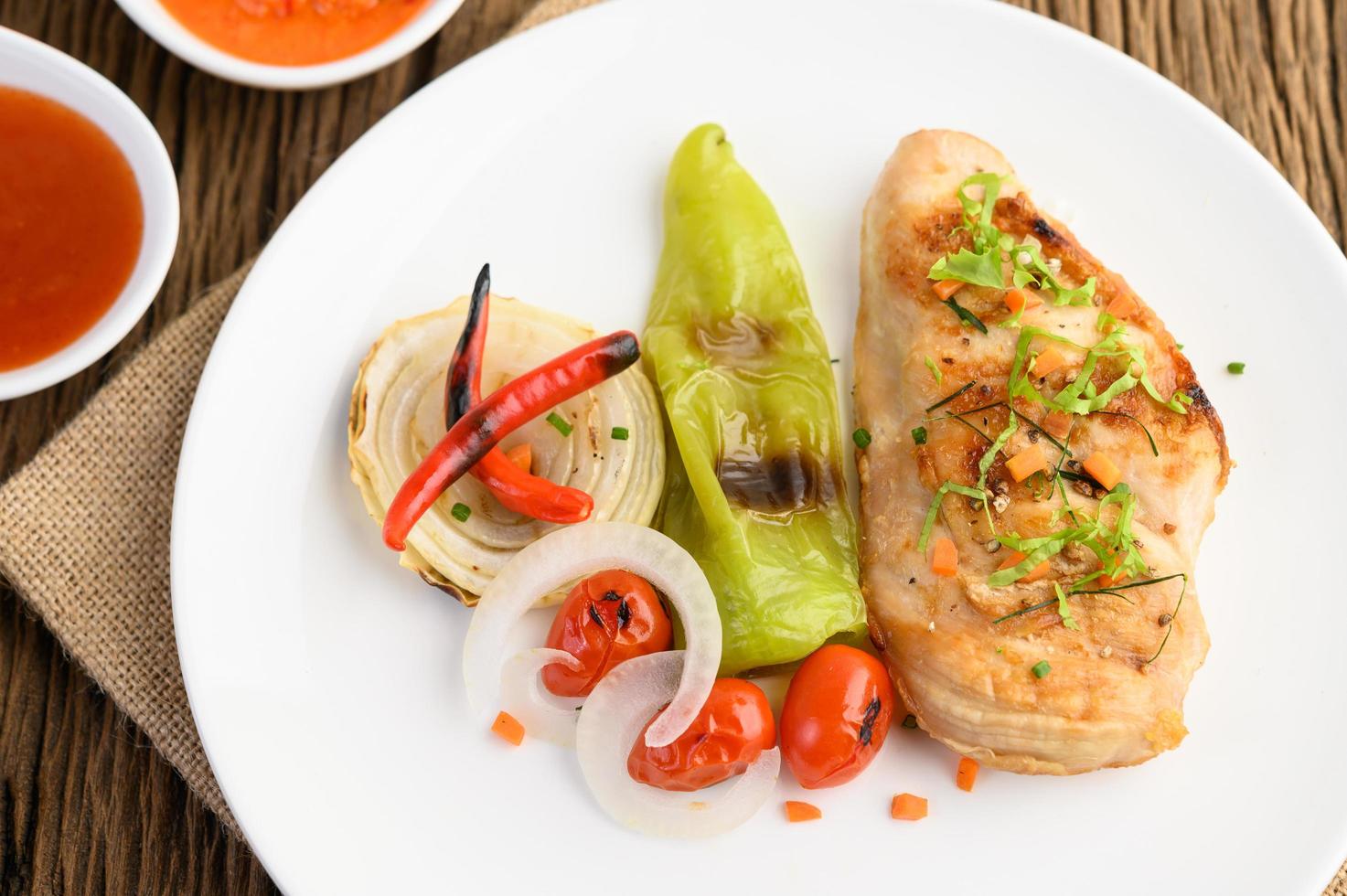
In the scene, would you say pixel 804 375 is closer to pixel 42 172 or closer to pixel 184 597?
pixel 184 597

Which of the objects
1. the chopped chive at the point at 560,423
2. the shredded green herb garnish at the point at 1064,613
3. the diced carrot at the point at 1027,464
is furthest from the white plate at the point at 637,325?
the diced carrot at the point at 1027,464

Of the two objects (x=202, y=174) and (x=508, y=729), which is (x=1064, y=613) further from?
(x=202, y=174)

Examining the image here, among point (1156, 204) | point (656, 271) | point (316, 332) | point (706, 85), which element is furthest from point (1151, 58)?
point (316, 332)

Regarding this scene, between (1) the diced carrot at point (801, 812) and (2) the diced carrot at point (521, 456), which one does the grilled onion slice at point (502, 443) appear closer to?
(2) the diced carrot at point (521, 456)

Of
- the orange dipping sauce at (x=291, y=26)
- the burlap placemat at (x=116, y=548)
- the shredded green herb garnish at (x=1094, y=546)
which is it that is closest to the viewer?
the shredded green herb garnish at (x=1094, y=546)

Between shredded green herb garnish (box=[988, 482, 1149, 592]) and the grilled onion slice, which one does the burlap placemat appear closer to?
the grilled onion slice

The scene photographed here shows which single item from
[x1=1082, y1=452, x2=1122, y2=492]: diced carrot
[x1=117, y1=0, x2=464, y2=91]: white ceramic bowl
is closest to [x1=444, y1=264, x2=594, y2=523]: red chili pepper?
[x1=117, y1=0, x2=464, y2=91]: white ceramic bowl
